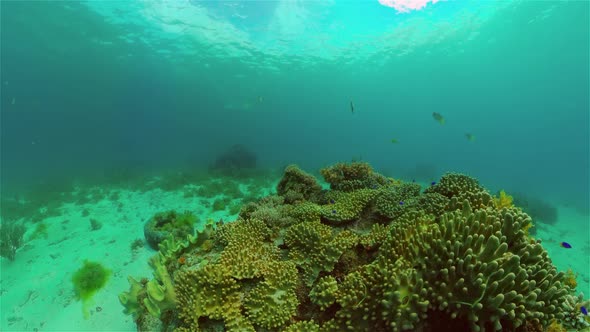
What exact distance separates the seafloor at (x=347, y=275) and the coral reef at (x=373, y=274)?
2 centimetres

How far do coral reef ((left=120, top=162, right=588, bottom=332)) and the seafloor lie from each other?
0.02 meters

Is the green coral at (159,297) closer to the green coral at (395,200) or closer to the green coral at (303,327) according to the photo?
the green coral at (303,327)

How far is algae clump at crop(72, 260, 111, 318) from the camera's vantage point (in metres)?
7.20

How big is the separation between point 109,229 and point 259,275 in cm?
1132

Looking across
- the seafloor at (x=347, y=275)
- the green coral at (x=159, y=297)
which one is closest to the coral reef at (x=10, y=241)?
the seafloor at (x=347, y=275)

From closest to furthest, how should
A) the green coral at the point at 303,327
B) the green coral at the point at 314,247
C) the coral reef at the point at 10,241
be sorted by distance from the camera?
the green coral at the point at 303,327
the green coral at the point at 314,247
the coral reef at the point at 10,241

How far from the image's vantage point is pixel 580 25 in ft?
111

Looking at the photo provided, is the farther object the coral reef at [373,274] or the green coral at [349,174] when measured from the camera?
the green coral at [349,174]

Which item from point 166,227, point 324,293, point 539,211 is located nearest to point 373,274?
point 324,293

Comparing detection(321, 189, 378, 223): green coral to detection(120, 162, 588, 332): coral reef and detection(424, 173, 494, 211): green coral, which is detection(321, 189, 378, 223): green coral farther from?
detection(424, 173, 494, 211): green coral

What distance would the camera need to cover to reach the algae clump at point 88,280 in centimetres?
720

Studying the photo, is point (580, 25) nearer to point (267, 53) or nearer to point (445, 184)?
point (267, 53)

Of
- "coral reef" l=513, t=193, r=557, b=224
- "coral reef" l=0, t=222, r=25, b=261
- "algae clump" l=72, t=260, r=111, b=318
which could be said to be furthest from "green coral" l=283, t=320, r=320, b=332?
"coral reef" l=513, t=193, r=557, b=224

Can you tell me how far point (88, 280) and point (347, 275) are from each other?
8594mm
